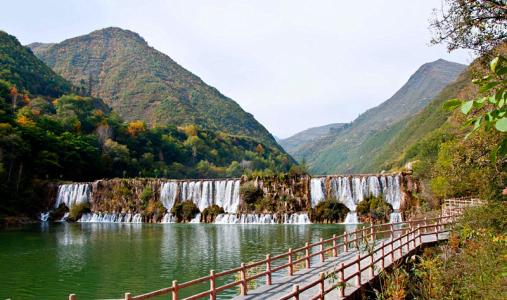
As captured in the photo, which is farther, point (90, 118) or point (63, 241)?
point (90, 118)

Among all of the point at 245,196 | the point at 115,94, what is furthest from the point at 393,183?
the point at 115,94

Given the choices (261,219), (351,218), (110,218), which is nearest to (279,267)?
(351,218)

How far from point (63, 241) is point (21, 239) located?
155 inches

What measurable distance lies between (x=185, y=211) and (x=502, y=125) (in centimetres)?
5271

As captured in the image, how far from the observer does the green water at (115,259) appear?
16.8 m

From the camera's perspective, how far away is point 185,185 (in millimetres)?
55625

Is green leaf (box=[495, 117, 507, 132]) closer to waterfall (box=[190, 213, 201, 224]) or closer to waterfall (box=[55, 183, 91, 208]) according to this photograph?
waterfall (box=[190, 213, 201, 224])

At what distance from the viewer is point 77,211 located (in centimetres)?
5619

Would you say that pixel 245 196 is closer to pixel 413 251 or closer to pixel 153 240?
pixel 153 240

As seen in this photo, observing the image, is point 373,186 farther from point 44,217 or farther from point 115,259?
point 44,217

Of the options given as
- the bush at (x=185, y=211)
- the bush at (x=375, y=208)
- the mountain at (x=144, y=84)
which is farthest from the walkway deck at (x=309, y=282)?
the mountain at (x=144, y=84)

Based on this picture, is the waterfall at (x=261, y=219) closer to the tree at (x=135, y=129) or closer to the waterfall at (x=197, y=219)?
the waterfall at (x=197, y=219)

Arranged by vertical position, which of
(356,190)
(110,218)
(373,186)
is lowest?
(110,218)

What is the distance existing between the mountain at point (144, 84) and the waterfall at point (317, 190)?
95112 millimetres
